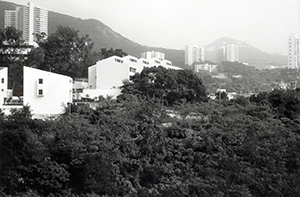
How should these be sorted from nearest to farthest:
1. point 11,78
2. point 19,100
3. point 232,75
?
point 19,100
point 11,78
point 232,75

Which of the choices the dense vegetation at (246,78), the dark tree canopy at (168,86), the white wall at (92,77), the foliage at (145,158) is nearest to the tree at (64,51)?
the white wall at (92,77)

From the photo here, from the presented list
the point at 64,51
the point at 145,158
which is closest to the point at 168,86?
the point at 64,51

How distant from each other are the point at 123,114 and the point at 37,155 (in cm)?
253

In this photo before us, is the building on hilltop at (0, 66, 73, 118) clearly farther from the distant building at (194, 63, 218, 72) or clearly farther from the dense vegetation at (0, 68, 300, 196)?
the distant building at (194, 63, 218, 72)

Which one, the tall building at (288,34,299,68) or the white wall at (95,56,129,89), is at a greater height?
the tall building at (288,34,299,68)

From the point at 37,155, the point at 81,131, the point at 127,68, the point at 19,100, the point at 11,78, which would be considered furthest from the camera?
the point at 127,68

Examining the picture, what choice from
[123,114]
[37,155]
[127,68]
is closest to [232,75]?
[127,68]

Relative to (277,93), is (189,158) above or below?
below

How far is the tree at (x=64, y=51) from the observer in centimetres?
1886

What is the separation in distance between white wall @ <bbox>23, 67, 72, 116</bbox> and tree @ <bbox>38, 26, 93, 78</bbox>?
6458 millimetres

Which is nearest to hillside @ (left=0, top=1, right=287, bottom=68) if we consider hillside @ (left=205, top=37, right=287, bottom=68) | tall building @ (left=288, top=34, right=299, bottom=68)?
hillside @ (left=205, top=37, right=287, bottom=68)

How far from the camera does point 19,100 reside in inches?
472

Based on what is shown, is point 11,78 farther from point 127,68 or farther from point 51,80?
point 127,68

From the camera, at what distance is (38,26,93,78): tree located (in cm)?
1886
